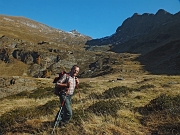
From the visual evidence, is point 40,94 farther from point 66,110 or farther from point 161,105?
point 161,105

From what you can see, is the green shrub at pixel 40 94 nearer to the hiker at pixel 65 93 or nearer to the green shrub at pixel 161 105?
the green shrub at pixel 161 105

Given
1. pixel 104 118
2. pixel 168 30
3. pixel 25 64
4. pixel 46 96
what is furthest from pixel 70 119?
pixel 168 30

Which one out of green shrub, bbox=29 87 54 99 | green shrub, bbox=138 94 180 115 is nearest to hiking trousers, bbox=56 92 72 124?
green shrub, bbox=138 94 180 115

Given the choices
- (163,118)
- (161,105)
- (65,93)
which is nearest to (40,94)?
(65,93)

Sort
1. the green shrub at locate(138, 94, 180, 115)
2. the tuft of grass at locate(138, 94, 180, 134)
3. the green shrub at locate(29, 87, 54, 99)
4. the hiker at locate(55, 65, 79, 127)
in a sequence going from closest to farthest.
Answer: the tuft of grass at locate(138, 94, 180, 134), the hiker at locate(55, 65, 79, 127), the green shrub at locate(138, 94, 180, 115), the green shrub at locate(29, 87, 54, 99)

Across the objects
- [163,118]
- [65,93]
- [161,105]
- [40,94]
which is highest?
[65,93]

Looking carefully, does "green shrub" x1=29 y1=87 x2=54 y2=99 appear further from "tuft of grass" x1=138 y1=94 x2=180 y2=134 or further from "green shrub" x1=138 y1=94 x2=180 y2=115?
"tuft of grass" x1=138 y1=94 x2=180 y2=134

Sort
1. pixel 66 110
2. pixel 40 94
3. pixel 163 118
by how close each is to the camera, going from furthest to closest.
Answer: pixel 40 94, pixel 66 110, pixel 163 118

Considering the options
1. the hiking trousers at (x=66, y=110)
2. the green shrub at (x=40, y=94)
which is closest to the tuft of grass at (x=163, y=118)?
the hiking trousers at (x=66, y=110)

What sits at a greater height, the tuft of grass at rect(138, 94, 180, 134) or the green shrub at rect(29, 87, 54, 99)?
the tuft of grass at rect(138, 94, 180, 134)

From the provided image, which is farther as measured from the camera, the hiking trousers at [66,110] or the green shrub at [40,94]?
the green shrub at [40,94]

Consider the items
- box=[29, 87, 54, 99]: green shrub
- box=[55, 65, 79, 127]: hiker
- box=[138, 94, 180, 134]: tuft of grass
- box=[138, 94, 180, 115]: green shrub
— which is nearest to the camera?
box=[138, 94, 180, 134]: tuft of grass

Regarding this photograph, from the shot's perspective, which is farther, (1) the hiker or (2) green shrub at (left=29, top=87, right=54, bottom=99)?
(2) green shrub at (left=29, top=87, right=54, bottom=99)

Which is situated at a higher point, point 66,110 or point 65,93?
point 65,93
